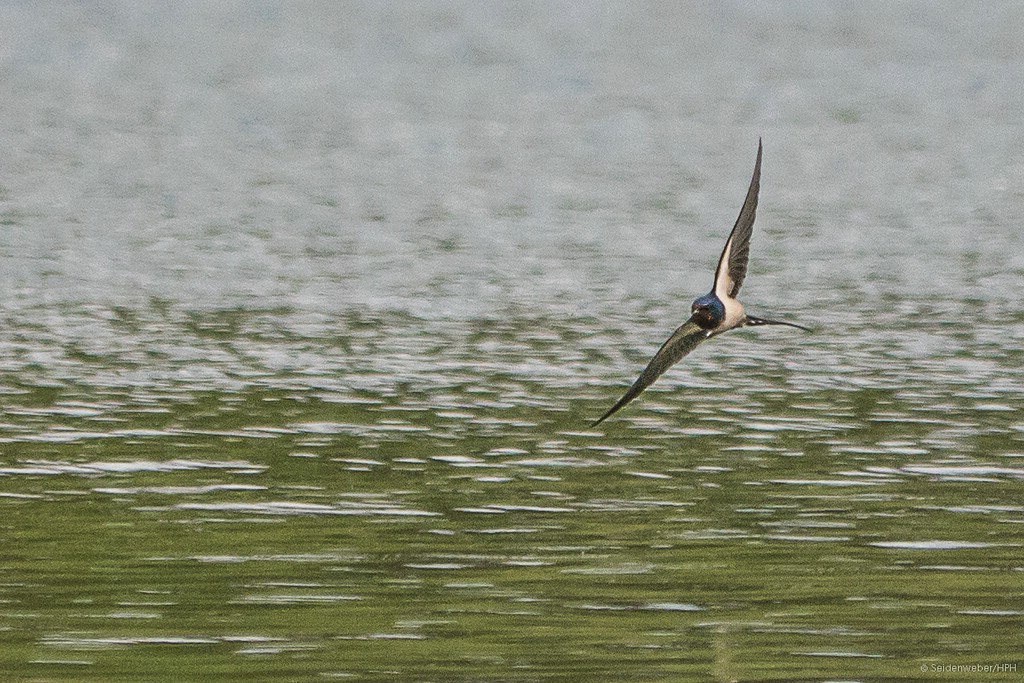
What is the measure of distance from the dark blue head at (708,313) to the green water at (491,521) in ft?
5.86

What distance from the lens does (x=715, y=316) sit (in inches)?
389

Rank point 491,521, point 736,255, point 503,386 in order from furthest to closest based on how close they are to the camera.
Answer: point 503,386 < point 491,521 < point 736,255

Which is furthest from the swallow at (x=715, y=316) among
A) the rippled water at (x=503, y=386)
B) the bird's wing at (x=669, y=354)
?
the rippled water at (x=503, y=386)

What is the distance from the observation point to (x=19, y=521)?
1398cm

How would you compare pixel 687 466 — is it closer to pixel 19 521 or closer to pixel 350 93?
pixel 19 521

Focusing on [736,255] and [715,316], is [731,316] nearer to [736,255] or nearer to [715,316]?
[715,316]

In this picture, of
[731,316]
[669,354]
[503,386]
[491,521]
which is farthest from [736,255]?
[503,386]

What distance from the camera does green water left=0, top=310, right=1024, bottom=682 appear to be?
11.4m

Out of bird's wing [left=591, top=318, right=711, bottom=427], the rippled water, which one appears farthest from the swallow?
the rippled water

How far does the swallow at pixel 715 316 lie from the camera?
9.69 meters

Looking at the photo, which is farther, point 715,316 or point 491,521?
point 491,521

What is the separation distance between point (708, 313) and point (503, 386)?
880 centimetres

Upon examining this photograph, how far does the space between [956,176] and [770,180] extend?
2367mm

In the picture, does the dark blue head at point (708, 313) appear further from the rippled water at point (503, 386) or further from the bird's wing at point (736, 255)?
the rippled water at point (503, 386)
